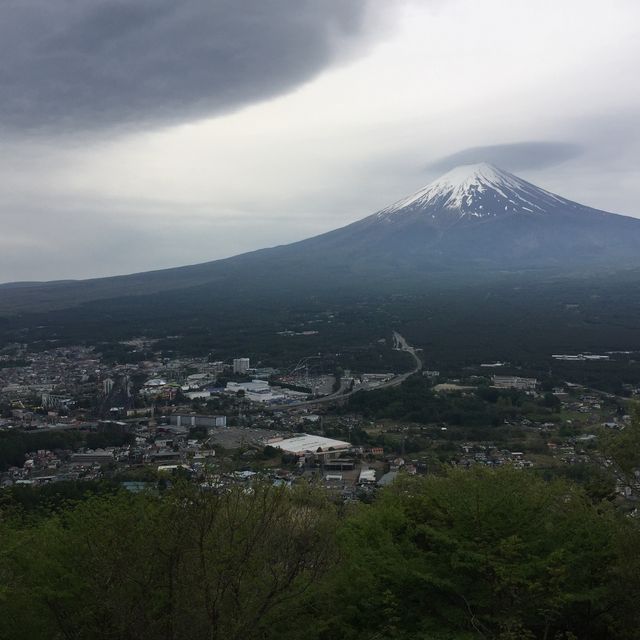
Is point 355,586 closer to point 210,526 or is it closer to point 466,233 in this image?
point 210,526

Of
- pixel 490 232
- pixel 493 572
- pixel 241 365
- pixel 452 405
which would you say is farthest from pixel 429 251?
pixel 493 572

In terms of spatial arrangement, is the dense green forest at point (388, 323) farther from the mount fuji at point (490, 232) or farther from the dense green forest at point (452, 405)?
the mount fuji at point (490, 232)

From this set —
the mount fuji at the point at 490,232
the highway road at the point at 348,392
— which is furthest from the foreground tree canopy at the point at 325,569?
the mount fuji at the point at 490,232

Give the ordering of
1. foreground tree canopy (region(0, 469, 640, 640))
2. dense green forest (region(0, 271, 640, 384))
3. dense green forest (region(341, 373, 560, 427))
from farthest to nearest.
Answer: dense green forest (region(0, 271, 640, 384)), dense green forest (region(341, 373, 560, 427)), foreground tree canopy (region(0, 469, 640, 640))

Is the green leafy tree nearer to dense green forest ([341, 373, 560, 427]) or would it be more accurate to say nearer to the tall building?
dense green forest ([341, 373, 560, 427])

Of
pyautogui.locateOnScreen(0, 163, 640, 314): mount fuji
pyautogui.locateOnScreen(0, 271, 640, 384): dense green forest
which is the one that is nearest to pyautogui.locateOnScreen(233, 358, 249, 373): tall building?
pyautogui.locateOnScreen(0, 271, 640, 384): dense green forest

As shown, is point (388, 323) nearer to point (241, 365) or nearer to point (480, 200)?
point (241, 365)

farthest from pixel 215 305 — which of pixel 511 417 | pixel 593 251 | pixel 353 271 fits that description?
pixel 593 251
